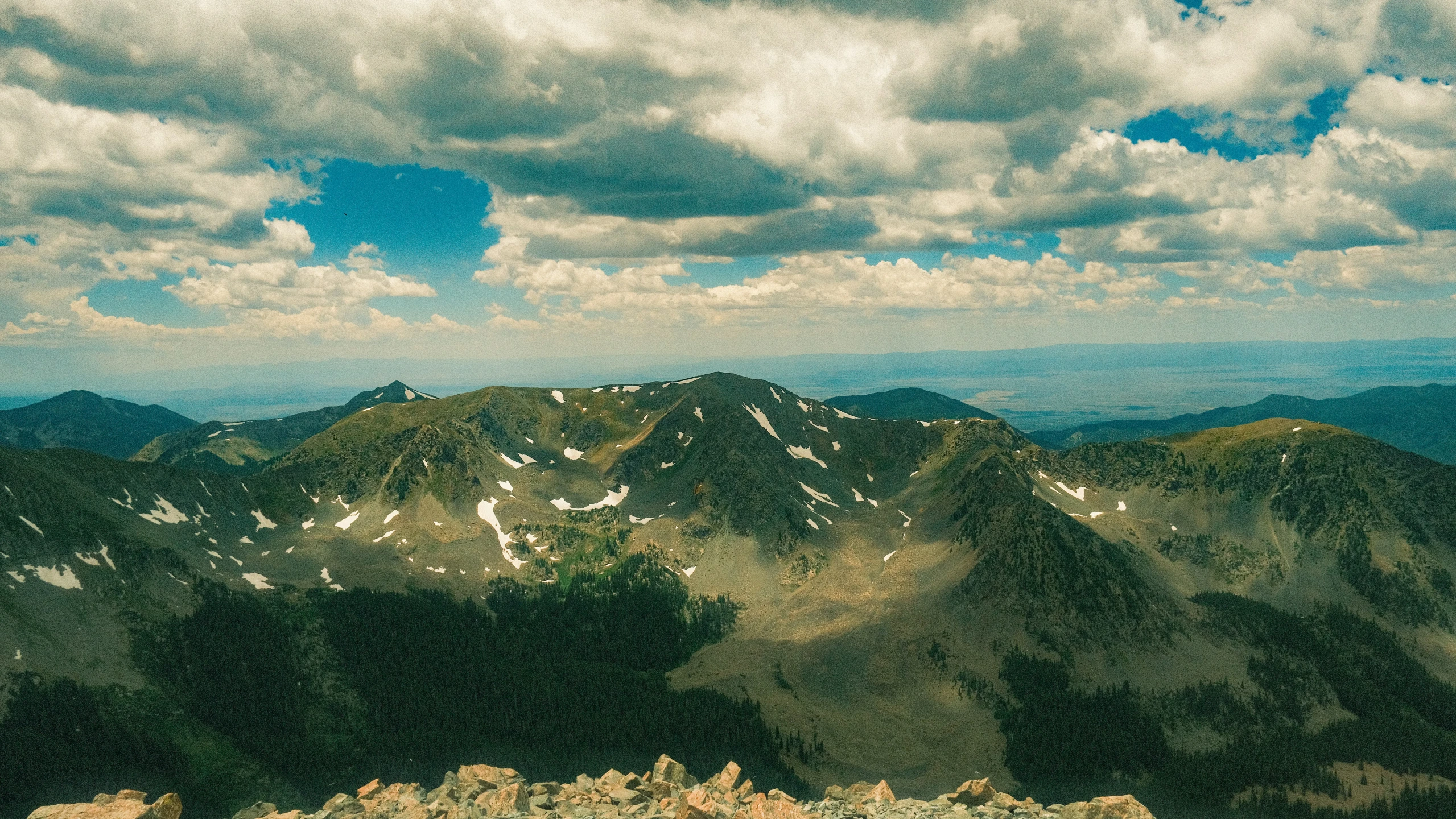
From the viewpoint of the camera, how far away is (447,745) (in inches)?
6806

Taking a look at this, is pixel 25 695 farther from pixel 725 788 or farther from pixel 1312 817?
pixel 1312 817

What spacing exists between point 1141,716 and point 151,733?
245909mm

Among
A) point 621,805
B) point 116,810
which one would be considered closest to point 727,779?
A: point 621,805

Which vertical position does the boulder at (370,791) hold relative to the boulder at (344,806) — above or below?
below

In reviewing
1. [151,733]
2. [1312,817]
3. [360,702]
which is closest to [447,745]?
[360,702]

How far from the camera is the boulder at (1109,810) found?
65.4m

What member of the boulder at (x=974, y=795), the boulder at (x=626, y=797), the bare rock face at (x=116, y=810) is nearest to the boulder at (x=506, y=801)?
the boulder at (x=626, y=797)

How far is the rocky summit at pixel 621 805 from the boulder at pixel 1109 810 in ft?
0.24

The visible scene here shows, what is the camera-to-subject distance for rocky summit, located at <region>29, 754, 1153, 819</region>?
62.1 meters

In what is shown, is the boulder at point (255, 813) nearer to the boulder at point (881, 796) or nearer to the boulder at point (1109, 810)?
the boulder at point (881, 796)

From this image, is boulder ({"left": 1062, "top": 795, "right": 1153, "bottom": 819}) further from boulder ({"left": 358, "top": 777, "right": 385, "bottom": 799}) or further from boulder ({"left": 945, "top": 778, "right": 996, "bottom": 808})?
boulder ({"left": 358, "top": 777, "right": 385, "bottom": 799})

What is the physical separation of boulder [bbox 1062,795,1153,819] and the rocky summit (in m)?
0.07

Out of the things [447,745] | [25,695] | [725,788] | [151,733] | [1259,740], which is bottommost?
[1259,740]

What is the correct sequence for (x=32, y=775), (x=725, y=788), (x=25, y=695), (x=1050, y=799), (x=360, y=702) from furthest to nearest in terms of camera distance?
1. (x=360, y=702)
2. (x=1050, y=799)
3. (x=25, y=695)
4. (x=32, y=775)
5. (x=725, y=788)
